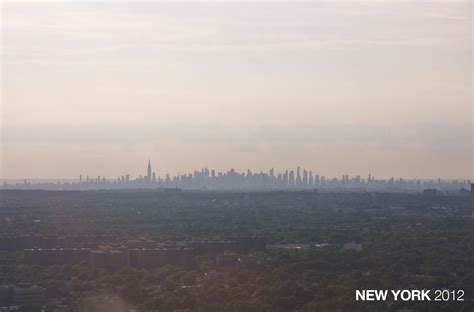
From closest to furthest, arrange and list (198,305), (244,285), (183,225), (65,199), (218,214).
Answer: (198,305) < (244,285) < (183,225) < (218,214) < (65,199)

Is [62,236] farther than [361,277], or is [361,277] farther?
[62,236]

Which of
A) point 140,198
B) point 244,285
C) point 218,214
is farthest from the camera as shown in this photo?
point 140,198

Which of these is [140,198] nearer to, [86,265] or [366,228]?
[366,228]

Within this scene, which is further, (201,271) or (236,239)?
(236,239)

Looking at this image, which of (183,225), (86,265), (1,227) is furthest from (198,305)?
(183,225)

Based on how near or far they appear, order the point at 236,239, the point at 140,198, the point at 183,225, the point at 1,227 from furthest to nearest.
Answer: the point at 140,198, the point at 183,225, the point at 1,227, the point at 236,239

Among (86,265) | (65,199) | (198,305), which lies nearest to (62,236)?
(86,265)

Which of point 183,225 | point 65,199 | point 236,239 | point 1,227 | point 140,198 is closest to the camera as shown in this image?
→ point 236,239

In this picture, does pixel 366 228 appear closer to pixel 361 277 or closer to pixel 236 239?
pixel 236 239
